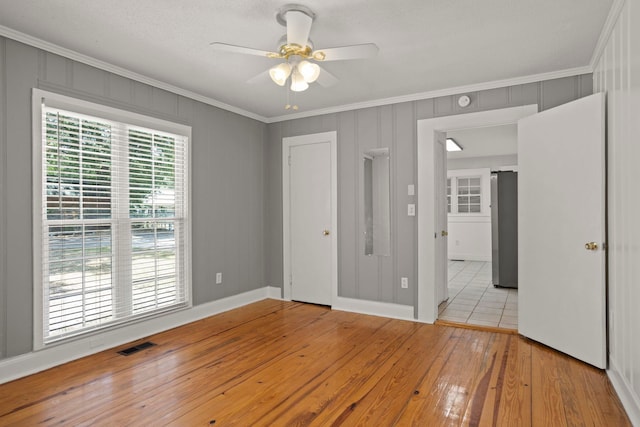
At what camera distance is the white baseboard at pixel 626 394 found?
6.79 feet

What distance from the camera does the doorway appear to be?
4.68m

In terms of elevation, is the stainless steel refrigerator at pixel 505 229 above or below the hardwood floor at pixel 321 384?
above

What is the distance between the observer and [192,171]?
13.4ft

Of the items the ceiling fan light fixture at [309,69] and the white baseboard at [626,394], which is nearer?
the white baseboard at [626,394]

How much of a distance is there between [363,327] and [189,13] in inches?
122

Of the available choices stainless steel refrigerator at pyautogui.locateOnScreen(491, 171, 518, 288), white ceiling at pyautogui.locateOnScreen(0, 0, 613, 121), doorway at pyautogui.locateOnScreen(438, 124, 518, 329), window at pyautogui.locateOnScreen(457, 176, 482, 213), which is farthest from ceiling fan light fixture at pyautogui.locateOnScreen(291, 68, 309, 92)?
window at pyautogui.locateOnScreen(457, 176, 482, 213)

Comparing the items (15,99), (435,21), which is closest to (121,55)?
(15,99)

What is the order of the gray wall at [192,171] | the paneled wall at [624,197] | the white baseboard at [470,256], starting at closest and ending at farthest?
1. the paneled wall at [624,197]
2. the gray wall at [192,171]
3. the white baseboard at [470,256]

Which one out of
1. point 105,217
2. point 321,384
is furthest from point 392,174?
point 105,217

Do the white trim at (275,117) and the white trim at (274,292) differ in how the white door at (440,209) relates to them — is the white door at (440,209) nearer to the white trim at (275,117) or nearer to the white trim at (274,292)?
the white trim at (275,117)

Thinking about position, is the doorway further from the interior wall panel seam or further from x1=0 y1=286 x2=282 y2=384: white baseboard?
the interior wall panel seam

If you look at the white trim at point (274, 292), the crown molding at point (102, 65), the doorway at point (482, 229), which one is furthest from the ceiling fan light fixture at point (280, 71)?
the white trim at point (274, 292)

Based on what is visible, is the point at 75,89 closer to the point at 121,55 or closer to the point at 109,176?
the point at 121,55

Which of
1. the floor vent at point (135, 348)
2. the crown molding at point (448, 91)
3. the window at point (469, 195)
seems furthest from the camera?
the window at point (469, 195)
